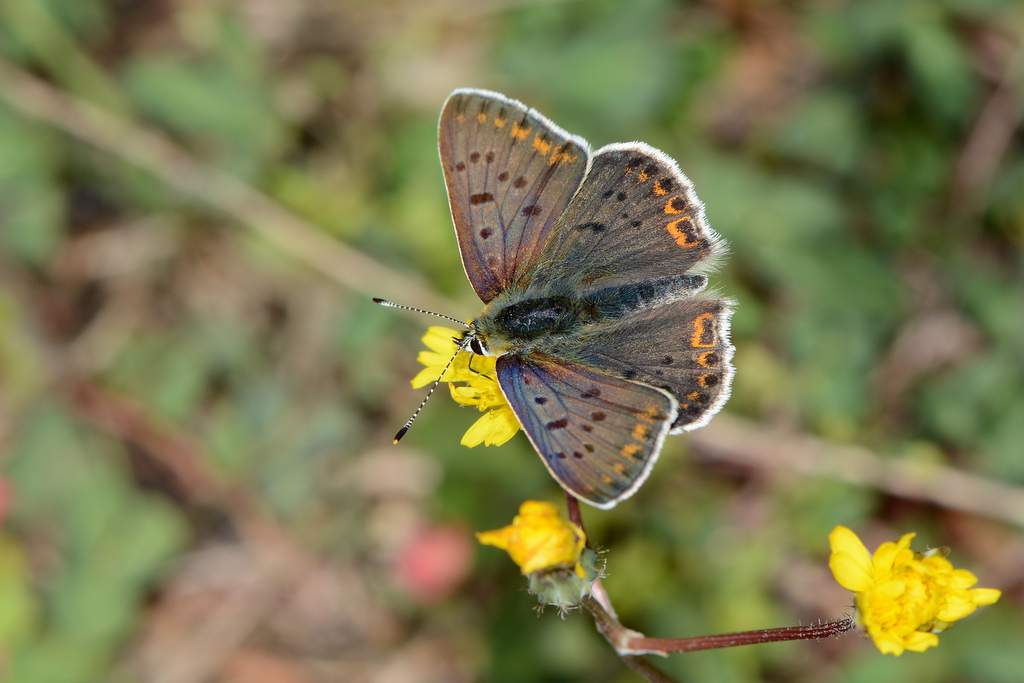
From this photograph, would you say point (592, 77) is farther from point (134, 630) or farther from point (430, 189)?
point (134, 630)

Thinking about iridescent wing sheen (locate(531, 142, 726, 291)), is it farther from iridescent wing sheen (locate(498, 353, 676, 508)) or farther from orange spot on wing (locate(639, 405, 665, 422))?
orange spot on wing (locate(639, 405, 665, 422))

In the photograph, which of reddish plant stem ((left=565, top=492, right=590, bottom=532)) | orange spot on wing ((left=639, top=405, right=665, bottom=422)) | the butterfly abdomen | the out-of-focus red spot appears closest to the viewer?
orange spot on wing ((left=639, top=405, right=665, bottom=422))

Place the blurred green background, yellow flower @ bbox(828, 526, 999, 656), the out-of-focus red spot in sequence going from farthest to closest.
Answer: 1. the out-of-focus red spot
2. the blurred green background
3. yellow flower @ bbox(828, 526, 999, 656)

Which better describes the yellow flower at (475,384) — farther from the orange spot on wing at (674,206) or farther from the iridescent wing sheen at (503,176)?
the orange spot on wing at (674,206)

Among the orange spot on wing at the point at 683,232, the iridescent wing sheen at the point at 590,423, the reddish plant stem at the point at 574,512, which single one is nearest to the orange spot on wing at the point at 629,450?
the iridescent wing sheen at the point at 590,423

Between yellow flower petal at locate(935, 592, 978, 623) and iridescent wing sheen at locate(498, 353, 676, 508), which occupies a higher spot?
iridescent wing sheen at locate(498, 353, 676, 508)

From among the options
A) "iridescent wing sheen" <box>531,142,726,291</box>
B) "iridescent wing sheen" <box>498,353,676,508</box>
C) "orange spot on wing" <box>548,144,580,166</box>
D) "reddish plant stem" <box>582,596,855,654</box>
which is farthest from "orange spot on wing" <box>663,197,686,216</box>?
"reddish plant stem" <box>582,596,855,654</box>

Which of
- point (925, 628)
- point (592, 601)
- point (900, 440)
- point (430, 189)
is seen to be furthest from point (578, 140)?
point (900, 440)
